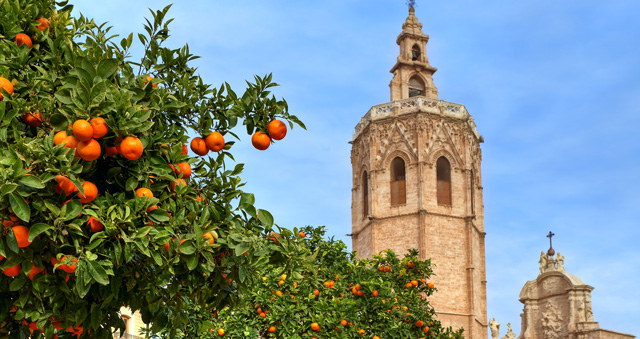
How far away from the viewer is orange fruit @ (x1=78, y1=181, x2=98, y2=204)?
209 inches

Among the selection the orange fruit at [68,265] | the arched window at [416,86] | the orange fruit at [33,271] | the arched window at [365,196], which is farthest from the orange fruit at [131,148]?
the arched window at [416,86]

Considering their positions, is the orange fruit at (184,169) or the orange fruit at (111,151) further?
the orange fruit at (184,169)

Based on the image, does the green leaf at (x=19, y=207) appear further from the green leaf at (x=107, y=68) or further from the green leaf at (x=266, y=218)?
the green leaf at (x=266, y=218)

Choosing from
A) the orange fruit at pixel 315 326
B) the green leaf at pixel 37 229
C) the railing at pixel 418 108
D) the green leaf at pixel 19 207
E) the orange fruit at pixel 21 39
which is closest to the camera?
the green leaf at pixel 19 207

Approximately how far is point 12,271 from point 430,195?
46.8 metres

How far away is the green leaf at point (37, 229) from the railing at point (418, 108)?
47.6m

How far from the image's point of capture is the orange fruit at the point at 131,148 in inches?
212

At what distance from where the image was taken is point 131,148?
17.7ft

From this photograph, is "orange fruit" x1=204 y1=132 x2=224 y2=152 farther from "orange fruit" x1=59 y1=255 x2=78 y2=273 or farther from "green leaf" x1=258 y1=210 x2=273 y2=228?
"orange fruit" x1=59 y1=255 x2=78 y2=273

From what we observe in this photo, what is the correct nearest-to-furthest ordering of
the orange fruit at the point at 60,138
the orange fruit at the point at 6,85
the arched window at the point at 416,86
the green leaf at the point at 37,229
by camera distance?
the green leaf at the point at 37,229 < the orange fruit at the point at 60,138 < the orange fruit at the point at 6,85 < the arched window at the point at 416,86

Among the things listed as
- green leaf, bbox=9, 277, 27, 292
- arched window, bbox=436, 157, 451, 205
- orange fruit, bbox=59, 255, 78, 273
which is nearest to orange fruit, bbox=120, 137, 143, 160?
orange fruit, bbox=59, 255, 78, 273

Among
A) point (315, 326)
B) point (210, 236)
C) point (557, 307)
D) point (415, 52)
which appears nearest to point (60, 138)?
point (210, 236)

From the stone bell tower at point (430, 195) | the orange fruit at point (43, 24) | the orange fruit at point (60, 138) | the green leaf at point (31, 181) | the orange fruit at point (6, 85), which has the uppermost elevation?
the stone bell tower at point (430, 195)

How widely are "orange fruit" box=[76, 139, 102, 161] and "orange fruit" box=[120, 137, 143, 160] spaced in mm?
172
